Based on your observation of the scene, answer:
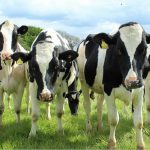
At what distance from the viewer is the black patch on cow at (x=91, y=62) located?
32.9 ft

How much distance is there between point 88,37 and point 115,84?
2.65 m

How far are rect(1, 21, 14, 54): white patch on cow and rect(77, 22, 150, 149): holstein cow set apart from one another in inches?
79.3

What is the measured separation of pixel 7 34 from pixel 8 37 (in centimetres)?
11

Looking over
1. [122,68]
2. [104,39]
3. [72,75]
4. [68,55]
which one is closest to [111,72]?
[122,68]

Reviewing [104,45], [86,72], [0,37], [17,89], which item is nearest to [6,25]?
[0,37]

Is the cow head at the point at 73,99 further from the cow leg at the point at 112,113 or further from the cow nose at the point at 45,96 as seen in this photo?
the cow nose at the point at 45,96

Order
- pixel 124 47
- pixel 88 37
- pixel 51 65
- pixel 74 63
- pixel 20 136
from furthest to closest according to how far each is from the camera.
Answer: pixel 88 37 < pixel 74 63 < pixel 20 136 < pixel 51 65 < pixel 124 47

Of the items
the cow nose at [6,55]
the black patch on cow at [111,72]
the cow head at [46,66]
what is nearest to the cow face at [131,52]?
the black patch on cow at [111,72]

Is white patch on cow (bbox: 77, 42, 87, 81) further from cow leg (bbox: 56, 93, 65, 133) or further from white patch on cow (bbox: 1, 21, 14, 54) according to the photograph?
white patch on cow (bbox: 1, 21, 14, 54)

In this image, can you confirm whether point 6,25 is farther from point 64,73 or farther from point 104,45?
point 104,45

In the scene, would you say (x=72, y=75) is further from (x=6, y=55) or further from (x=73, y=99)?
(x=73, y=99)

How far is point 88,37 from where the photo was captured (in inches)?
439

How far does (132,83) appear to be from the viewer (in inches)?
312

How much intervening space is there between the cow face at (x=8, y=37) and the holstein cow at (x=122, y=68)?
1978 mm
